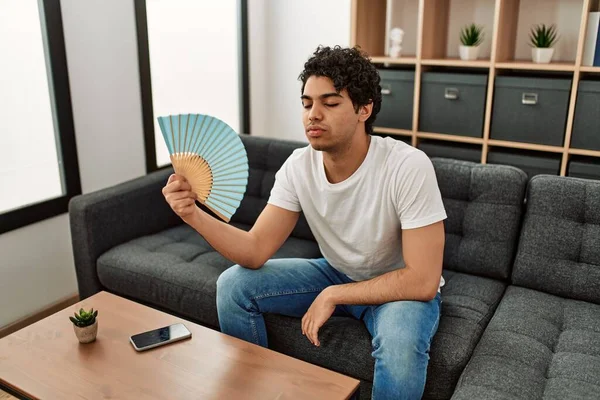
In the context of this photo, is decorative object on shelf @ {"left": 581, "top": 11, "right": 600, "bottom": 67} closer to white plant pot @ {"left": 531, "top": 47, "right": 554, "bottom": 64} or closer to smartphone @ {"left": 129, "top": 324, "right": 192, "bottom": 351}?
white plant pot @ {"left": 531, "top": 47, "right": 554, "bottom": 64}

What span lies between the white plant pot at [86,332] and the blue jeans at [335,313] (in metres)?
0.39

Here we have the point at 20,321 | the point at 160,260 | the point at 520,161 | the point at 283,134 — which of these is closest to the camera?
the point at 160,260

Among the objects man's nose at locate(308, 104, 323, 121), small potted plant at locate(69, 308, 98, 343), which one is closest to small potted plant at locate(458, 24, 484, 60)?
man's nose at locate(308, 104, 323, 121)

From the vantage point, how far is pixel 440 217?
157cm

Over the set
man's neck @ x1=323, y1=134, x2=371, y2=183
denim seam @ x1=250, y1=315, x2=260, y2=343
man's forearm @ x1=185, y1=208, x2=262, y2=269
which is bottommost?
denim seam @ x1=250, y1=315, x2=260, y2=343

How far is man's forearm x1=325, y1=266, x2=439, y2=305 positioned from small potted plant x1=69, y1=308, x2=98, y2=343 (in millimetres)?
654

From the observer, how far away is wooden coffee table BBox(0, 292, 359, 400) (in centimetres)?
131

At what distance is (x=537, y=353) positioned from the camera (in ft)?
5.16

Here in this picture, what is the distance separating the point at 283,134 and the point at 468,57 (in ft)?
4.60

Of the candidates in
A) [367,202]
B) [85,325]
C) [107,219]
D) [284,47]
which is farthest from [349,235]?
[284,47]

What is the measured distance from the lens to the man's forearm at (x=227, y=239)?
5.29 feet

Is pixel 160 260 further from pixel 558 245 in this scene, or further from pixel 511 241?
pixel 558 245

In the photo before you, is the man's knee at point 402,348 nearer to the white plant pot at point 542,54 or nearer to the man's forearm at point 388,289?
the man's forearm at point 388,289

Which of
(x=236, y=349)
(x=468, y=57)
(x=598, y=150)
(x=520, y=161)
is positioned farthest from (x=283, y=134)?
(x=236, y=349)
